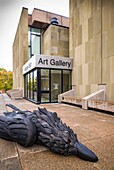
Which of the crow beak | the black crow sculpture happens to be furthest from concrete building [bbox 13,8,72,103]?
the crow beak

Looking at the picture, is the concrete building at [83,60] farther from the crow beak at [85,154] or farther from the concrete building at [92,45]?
the crow beak at [85,154]

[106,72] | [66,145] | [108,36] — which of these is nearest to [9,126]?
[66,145]

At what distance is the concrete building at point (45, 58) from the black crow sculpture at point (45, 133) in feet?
23.2

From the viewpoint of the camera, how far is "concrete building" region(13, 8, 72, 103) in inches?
390

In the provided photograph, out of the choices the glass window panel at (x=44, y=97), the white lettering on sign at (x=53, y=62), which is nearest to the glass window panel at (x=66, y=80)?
the white lettering on sign at (x=53, y=62)

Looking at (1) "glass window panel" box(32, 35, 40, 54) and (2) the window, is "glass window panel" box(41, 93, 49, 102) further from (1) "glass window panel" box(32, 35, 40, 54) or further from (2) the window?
(1) "glass window panel" box(32, 35, 40, 54)

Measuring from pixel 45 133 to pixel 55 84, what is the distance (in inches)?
327

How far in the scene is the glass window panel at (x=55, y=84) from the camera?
10.5m

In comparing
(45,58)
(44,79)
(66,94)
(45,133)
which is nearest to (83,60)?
(45,58)

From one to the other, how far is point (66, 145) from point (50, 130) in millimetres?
374

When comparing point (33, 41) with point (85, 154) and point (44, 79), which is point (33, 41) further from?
point (85, 154)

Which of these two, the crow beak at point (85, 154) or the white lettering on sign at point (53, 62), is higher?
the white lettering on sign at point (53, 62)

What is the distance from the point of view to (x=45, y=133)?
241cm

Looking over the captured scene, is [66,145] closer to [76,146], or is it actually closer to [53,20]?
[76,146]
